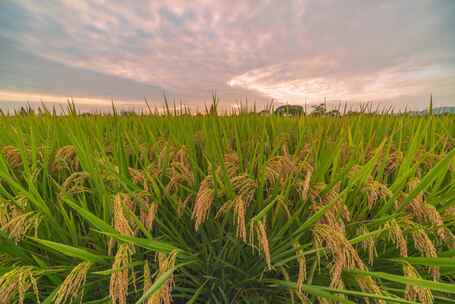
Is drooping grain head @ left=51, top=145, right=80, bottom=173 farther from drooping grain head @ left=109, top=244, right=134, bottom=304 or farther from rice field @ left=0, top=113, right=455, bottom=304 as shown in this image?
drooping grain head @ left=109, top=244, right=134, bottom=304

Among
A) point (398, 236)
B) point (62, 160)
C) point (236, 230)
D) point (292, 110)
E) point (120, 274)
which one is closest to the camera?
point (120, 274)

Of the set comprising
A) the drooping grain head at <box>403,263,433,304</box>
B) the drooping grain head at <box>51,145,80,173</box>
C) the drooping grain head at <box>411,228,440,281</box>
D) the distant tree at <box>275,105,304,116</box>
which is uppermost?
the distant tree at <box>275,105,304,116</box>

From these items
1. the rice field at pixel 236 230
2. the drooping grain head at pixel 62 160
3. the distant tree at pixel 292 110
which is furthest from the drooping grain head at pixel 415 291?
the distant tree at pixel 292 110

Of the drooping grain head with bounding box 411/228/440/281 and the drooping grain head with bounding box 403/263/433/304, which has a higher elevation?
the drooping grain head with bounding box 411/228/440/281

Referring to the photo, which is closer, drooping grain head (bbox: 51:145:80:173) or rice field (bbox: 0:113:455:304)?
rice field (bbox: 0:113:455:304)

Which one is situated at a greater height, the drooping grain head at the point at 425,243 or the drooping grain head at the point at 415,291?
the drooping grain head at the point at 425,243

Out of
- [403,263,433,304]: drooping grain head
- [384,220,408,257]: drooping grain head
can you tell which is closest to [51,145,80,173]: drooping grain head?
[384,220,408,257]: drooping grain head

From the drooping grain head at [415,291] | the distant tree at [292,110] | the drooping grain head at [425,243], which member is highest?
the distant tree at [292,110]

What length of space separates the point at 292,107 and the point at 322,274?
9.62ft

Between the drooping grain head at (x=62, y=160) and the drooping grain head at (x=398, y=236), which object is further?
the drooping grain head at (x=62, y=160)

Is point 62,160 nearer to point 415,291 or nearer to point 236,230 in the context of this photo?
point 236,230

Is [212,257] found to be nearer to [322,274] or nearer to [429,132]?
[322,274]

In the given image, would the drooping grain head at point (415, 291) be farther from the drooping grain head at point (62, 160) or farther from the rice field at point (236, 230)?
the drooping grain head at point (62, 160)

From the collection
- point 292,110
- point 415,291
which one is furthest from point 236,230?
point 292,110
